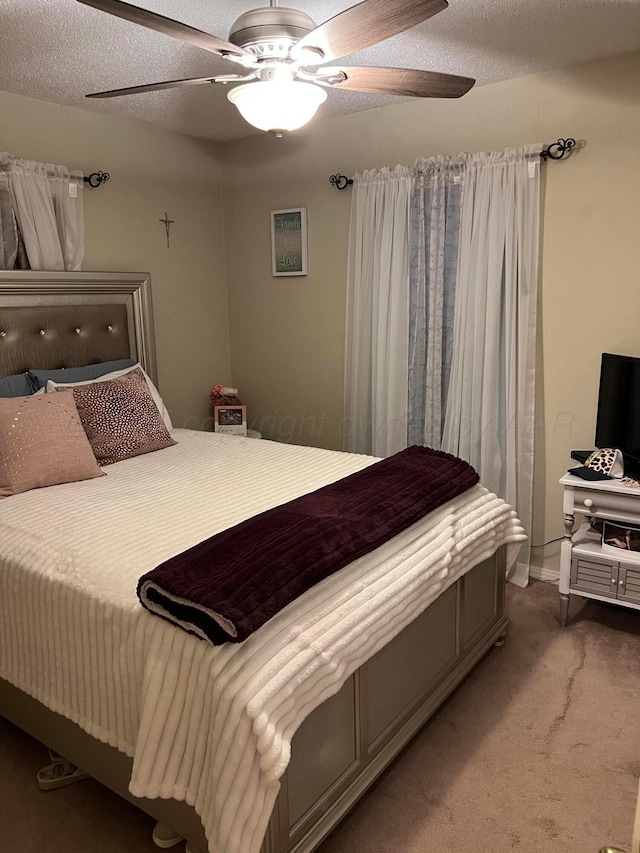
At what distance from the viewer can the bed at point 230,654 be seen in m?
1.51

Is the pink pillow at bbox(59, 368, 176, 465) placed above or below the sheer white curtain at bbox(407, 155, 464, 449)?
below

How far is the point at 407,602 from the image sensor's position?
199 cm

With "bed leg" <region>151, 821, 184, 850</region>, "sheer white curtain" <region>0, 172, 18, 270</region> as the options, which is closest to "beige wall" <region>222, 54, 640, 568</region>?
"sheer white curtain" <region>0, 172, 18, 270</region>

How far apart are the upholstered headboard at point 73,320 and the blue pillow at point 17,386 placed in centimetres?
10

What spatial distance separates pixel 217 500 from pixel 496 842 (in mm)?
1361

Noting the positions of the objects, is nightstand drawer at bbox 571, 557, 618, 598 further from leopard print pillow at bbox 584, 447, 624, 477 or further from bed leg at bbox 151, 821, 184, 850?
bed leg at bbox 151, 821, 184, 850

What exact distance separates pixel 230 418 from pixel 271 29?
2.45 m

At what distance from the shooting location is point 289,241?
4.11m

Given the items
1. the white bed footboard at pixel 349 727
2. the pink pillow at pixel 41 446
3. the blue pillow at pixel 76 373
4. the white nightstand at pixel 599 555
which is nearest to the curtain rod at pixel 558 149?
the white nightstand at pixel 599 555

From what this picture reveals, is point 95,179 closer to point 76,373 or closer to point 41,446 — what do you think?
point 76,373

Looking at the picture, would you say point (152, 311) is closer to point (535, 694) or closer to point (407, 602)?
point (407, 602)

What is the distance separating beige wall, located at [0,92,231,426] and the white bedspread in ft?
5.44

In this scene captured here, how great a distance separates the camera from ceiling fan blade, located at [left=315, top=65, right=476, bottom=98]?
78.2 inches

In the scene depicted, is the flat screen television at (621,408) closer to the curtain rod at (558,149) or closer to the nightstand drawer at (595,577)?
the nightstand drawer at (595,577)
